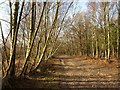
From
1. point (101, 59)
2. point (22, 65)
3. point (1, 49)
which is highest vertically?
point (1, 49)

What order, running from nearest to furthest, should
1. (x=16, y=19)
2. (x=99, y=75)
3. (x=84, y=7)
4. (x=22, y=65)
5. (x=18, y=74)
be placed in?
(x=16, y=19) → (x=18, y=74) → (x=22, y=65) → (x=99, y=75) → (x=84, y=7)

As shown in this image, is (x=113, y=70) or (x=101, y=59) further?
(x=101, y=59)

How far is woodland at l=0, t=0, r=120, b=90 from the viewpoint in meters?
3.64

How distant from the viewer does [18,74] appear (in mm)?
4012

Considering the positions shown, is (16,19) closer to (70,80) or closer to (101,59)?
(70,80)

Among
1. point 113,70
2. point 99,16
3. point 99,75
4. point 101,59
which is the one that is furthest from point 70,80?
point 99,16

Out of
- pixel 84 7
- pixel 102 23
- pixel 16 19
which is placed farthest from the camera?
pixel 102 23

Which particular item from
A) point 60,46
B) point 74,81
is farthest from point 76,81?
point 60,46

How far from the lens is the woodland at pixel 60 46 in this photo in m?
3.64

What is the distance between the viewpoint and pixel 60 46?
257 inches

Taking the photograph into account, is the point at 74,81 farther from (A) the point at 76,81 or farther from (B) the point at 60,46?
(B) the point at 60,46

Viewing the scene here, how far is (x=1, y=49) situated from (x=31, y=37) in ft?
2.77

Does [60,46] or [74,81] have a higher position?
[60,46]

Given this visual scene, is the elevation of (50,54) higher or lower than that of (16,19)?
lower
